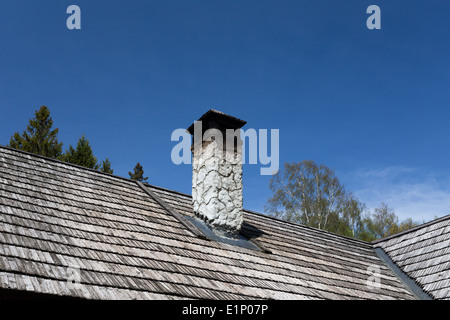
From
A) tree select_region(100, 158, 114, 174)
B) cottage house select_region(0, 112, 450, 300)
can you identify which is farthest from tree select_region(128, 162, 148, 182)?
cottage house select_region(0, 112, 450, 300)

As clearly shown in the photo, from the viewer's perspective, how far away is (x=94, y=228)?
17.2 feet

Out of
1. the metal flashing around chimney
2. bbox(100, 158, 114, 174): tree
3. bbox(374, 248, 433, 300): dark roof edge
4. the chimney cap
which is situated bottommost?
bbox(374, 248, 433, 300): dark roof edge

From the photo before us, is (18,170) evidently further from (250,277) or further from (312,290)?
(312,290)

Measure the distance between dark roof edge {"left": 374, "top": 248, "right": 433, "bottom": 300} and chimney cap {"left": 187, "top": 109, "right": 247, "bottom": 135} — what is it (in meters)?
4.20

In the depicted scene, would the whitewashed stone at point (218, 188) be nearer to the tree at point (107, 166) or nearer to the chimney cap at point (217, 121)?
the chimney cap at point (217, 121)

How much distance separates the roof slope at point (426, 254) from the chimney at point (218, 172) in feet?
11.7

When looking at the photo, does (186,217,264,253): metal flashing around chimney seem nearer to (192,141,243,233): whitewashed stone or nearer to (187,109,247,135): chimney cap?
(192,141,243,233): whitewashed stone

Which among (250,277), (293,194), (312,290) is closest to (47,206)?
(250,277)

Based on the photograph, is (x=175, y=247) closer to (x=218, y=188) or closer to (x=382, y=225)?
(x=218, y=188)

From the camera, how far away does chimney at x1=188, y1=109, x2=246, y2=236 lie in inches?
262

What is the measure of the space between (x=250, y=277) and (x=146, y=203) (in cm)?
236

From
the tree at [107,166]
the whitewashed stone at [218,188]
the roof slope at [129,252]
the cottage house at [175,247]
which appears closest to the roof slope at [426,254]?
the cottage house at [175,247]

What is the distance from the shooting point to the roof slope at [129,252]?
13.0 ft

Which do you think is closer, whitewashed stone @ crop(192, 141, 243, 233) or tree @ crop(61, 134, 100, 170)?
whitewashed stone @ crop(192, 141, 243, 233)
